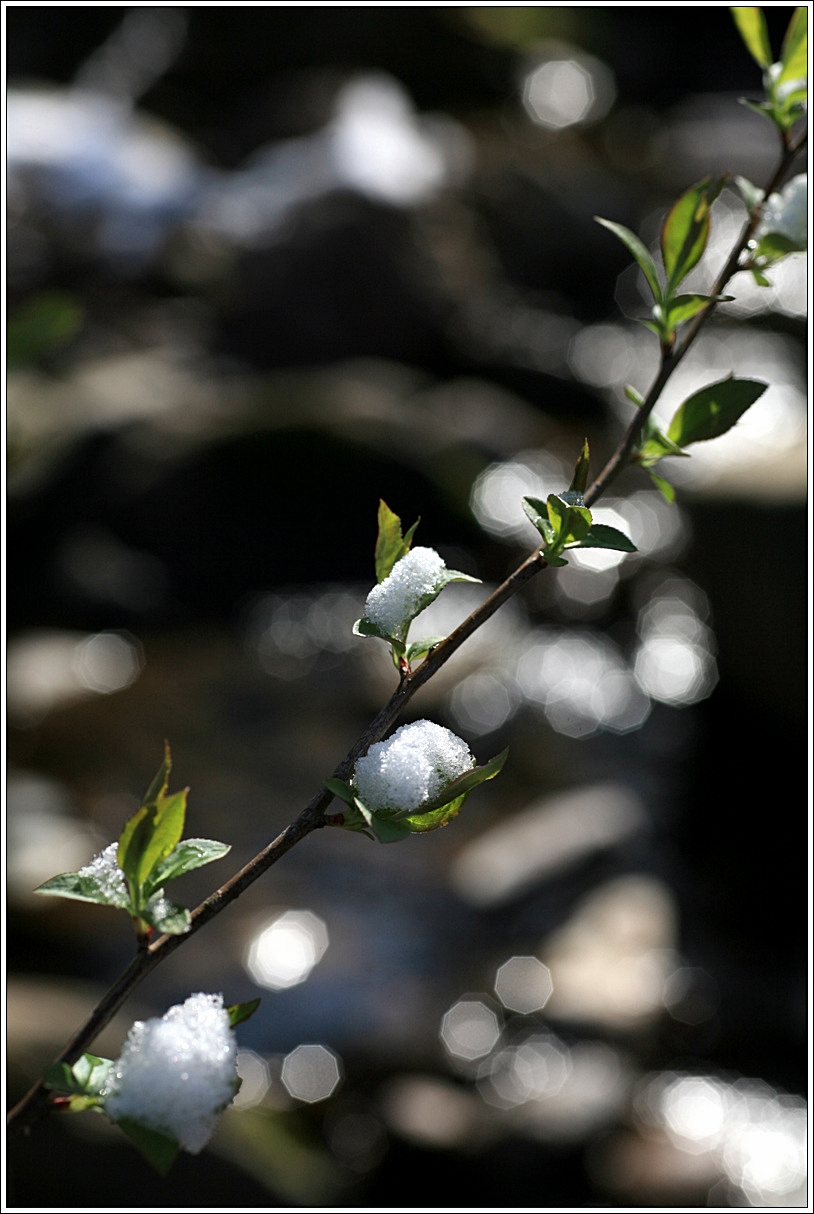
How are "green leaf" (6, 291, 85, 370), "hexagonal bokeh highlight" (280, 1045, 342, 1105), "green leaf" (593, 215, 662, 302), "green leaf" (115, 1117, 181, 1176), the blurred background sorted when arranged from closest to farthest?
1. "green leaf" (115, 1117, 181, 1176)
2. "green leaf" (593, 215, 662, 302)
3. "green leaf" (6, 291, 85, 370)
4. the blurred background
5. "hexagonal bokeh highlight" (280, 1045, 342, 1105)

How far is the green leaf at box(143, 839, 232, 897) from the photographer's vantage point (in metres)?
0.63

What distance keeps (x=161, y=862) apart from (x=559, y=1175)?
301 centimetres

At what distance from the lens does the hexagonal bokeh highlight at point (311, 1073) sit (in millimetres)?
3594

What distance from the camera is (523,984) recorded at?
391 centimetres

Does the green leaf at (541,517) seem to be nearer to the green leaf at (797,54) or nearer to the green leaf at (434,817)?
the green leaf at (434,817)

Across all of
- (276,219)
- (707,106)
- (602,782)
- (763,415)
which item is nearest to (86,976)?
(602,782)

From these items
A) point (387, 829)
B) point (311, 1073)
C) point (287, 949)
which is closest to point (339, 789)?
point (387, 829)

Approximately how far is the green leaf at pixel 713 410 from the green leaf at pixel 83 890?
48 centimetres

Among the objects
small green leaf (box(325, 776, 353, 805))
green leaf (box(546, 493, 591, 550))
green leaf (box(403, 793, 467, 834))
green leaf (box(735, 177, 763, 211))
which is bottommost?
green leaf (box(403, 793, 467, 834))

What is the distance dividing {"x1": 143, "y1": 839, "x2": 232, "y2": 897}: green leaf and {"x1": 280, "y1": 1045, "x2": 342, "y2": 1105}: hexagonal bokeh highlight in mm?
3292

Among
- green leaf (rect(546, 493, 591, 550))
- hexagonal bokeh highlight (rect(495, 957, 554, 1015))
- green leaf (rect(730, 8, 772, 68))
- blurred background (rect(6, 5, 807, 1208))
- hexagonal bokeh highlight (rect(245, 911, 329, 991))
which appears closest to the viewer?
green leaf (rect(546, 493, 591, 550))

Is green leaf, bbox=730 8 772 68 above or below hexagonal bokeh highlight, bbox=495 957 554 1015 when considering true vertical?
above

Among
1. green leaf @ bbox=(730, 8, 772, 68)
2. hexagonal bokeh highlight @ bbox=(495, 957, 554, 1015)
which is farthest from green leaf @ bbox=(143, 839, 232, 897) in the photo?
hexagonal bokeh highlight @ bbox=(495, 957, 554, 1015)

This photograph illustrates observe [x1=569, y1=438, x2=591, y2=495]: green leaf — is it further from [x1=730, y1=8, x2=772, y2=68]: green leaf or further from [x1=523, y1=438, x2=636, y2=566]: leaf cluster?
[x1=730, y1=8, x2=772, y2=68]: green leaf
